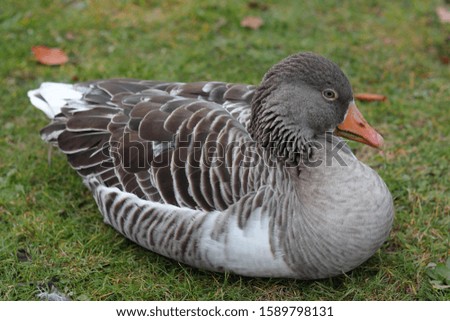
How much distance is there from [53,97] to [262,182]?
6.39 feet

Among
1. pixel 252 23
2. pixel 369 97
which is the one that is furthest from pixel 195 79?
pixel 369 97

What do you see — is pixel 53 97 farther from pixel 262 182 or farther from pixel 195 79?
pixel 262 182

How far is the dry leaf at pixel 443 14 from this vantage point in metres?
6.53

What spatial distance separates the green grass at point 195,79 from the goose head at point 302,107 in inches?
34.6

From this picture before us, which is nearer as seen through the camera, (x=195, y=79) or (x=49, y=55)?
(x=195, y=79)

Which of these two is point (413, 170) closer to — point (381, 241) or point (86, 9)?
point (381, 241)

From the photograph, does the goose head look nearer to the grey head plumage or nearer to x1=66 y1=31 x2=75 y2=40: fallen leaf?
the grey head plumage

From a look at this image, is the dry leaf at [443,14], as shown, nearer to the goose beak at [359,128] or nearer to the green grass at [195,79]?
the green grass at [195,79]

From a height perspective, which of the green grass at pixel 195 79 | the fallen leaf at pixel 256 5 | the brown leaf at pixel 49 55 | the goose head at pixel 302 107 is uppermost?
the goose head at pixel 302 107

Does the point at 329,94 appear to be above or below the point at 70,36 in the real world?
above

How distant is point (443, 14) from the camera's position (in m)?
6.58

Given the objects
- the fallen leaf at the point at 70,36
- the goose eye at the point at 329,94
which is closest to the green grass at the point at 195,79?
the fallen leaf at the point at 70,36

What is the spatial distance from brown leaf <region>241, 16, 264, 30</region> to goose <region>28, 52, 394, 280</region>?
285 centimetres

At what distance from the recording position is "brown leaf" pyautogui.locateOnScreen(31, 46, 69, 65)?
20.0 ft
